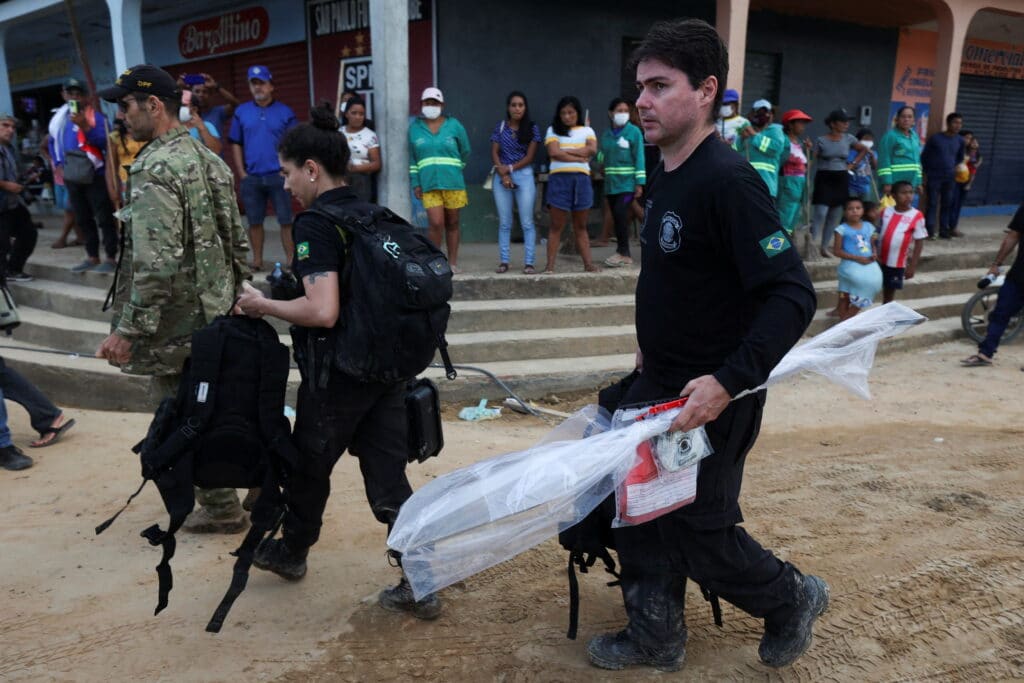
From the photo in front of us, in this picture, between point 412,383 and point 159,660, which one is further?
point 412,383

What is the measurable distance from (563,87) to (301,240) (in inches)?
313

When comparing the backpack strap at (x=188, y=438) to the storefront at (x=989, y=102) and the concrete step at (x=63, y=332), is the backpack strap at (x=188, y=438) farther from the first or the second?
the storefront at (x=989, y=102)

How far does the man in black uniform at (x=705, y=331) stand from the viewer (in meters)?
2.07

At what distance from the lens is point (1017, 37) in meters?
14.9

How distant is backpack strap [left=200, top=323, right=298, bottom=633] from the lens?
2.78 metres

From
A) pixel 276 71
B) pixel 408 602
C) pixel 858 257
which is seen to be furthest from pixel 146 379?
pixel 276 71

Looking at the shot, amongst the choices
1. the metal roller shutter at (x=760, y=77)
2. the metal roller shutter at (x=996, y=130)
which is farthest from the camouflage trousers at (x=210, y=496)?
the metal roller shutter at (x=996, y=130)

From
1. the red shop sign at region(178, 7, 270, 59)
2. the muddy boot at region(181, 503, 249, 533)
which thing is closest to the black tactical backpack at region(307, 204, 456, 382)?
the muddy boot at region(181, 503, 249, 533)

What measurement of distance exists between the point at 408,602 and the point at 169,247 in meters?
1.79

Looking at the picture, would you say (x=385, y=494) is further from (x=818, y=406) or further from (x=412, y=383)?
(x=818, y=406)

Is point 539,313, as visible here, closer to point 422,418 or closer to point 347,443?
point 422,418

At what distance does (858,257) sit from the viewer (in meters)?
7.31

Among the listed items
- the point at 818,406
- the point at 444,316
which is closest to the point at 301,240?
the point at 444,316

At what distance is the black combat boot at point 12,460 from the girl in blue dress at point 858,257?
270 inches
